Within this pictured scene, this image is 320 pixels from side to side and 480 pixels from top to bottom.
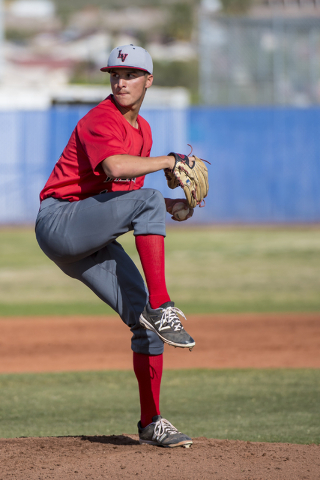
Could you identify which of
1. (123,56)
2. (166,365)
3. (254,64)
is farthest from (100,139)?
(254,64)

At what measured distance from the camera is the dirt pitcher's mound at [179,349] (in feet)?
23.7

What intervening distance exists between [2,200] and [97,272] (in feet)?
52.2

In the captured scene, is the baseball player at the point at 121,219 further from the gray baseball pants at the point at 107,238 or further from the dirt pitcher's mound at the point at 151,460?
the dirt pitcher's mound at the point at 151,460

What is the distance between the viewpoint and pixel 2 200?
62.4 ft

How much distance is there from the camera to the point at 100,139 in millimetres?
3369

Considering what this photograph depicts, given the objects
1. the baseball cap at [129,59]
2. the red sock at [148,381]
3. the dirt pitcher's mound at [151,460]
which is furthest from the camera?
the red sock at [148,381]

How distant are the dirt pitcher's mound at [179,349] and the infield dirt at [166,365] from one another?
1 cm

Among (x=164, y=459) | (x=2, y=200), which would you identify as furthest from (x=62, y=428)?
(x=2, y=200)

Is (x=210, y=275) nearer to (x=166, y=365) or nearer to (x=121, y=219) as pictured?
(x=166, y=365)

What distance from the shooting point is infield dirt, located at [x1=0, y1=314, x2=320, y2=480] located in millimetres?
3273

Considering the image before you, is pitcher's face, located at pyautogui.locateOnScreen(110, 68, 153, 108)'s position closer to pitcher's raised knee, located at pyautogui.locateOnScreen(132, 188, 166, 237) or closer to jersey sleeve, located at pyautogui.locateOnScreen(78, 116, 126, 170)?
jersey sleeve, located at pyautogui.locateOnScreen(78, 116, 126, 170)

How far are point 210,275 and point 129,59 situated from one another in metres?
9.66

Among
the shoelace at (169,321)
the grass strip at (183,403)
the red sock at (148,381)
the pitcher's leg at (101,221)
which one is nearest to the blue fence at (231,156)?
the grass strip at (183,403)

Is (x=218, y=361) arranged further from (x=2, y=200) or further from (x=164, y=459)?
(x=2, y=200)
